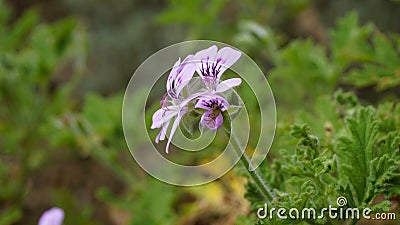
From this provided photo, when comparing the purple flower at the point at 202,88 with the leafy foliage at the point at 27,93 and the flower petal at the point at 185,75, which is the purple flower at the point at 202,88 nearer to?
the flower petal at the point at 185,75

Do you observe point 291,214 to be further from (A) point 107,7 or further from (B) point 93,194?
(A) point 107,7

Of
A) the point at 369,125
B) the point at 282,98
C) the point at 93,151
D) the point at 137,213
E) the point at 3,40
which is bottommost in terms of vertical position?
the point at 369,125

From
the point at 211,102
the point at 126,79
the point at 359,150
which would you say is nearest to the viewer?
the point at 211,102

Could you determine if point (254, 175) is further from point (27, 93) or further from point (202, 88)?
point (27, 93)

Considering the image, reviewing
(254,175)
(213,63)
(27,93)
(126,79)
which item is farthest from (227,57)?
(126,79)

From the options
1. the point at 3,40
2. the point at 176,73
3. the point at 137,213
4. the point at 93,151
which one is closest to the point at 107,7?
the point at 3,40
